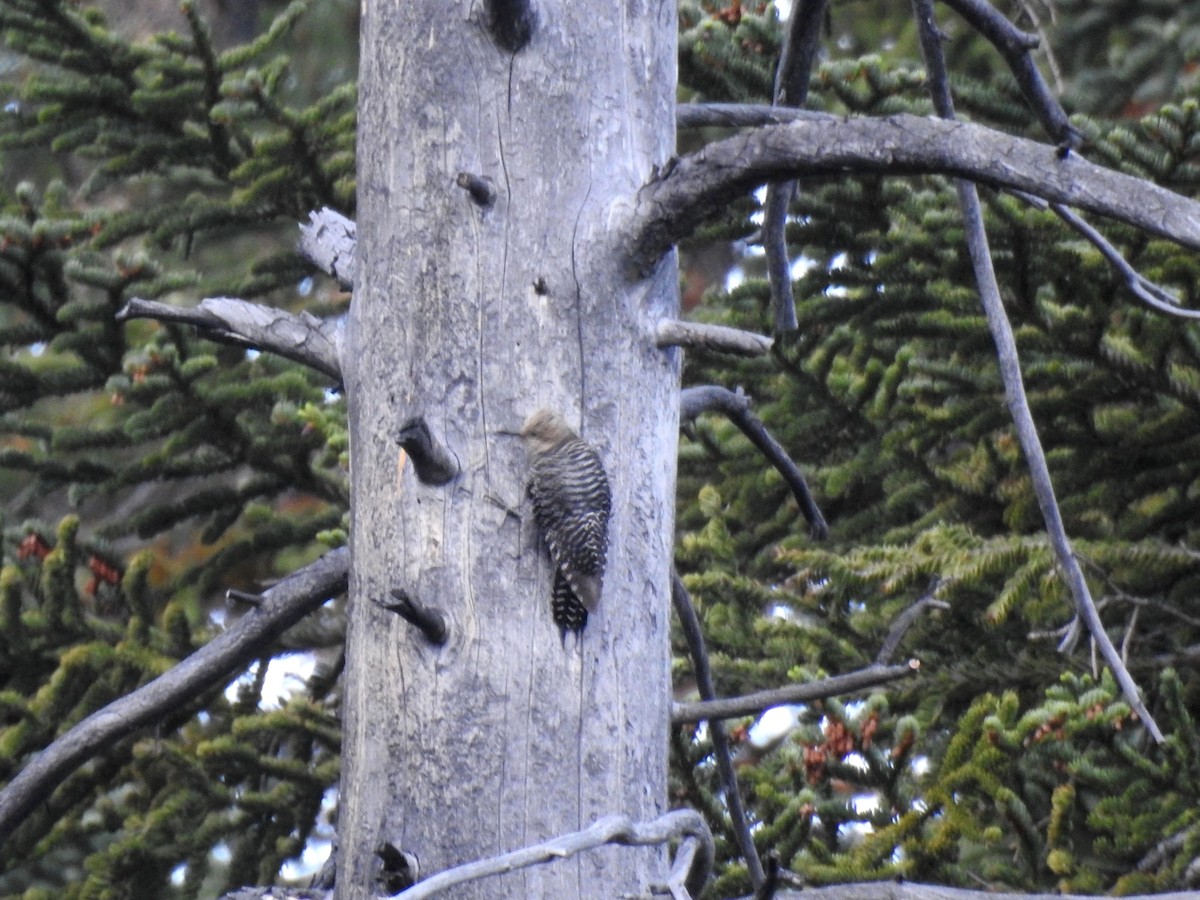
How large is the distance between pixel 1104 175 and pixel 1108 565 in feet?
7.23

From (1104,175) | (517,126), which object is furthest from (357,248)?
(1104,175)

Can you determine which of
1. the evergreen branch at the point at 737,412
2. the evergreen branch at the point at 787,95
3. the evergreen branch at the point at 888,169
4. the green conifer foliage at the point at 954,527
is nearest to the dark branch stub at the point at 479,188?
the evergreen branch at the point at 888,169

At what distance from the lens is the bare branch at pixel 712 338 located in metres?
1.84

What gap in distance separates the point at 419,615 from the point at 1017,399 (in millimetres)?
980

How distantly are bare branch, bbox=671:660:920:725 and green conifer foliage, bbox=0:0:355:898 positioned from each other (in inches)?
80.4

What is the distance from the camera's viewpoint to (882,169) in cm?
176

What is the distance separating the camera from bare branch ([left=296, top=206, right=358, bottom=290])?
7.42ft

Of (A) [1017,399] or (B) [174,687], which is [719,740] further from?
(B) [174,687]

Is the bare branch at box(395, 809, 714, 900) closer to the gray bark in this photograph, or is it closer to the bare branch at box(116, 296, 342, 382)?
the gray bark

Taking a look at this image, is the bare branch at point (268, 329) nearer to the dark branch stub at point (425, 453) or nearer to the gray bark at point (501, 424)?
the gray bark at point (501, 424)

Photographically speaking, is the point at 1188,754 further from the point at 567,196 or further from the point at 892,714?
the point at 567,196

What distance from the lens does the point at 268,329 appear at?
210 cm

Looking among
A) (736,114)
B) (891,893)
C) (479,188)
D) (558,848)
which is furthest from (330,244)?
(891,893)

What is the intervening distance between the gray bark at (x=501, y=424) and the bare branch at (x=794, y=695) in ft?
0.40
